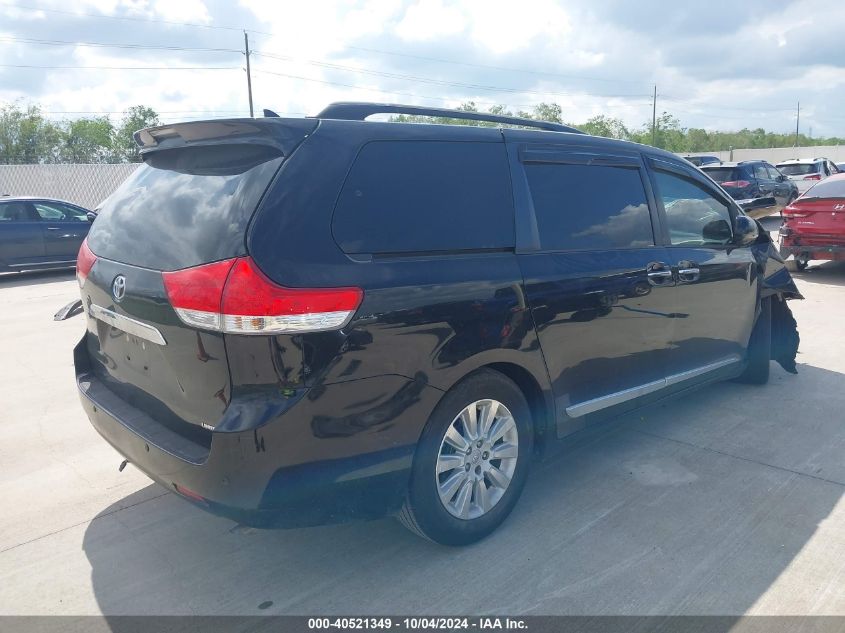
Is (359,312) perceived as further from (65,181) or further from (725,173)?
(65,181)

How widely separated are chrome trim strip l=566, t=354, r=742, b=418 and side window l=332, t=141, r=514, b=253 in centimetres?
101

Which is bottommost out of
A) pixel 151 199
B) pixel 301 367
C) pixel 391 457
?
pixel 391 457

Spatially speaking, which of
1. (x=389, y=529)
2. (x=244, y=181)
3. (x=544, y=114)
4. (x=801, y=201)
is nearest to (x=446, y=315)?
(x=244, y=181)

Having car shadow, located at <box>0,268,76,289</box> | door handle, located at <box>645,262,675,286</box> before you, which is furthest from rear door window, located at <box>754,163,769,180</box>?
door handle, located at <box>645,262,675,286</box>

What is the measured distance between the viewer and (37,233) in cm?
1337

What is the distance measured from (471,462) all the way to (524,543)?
50cm

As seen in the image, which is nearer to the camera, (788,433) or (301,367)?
(301,367)

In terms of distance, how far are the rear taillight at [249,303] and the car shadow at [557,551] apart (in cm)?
121

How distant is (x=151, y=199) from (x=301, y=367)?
3.91ft

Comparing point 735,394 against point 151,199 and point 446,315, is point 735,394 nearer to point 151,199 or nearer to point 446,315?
point 446,315

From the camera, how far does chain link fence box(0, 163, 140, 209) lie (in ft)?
84.3

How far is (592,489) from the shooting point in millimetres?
3979

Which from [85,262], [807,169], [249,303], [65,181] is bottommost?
[249,303]

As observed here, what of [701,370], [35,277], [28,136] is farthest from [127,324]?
[28,136]
